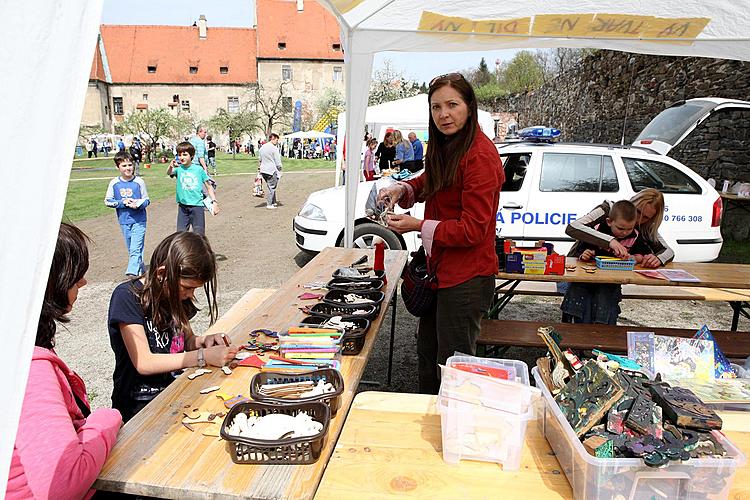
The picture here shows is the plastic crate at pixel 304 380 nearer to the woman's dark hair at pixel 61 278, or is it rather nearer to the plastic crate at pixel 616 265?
the woman's dark hair at pixel 61 278

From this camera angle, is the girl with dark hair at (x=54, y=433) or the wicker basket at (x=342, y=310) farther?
the wicker basket at (x=342, y=310)

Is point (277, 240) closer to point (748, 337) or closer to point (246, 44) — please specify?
point (748, 337)

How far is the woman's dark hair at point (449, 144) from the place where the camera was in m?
2.38

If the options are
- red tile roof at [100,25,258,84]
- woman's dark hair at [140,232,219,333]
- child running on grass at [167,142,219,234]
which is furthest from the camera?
red tile roof at [100,25,258,84]

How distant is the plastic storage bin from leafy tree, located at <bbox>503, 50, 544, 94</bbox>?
37545mm

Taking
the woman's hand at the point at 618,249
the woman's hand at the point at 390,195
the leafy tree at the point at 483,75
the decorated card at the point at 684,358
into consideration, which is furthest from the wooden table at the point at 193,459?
the leafy tree at the point at 483,75

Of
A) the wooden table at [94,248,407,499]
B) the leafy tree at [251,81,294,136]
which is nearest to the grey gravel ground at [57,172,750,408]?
the wooden table at [94,248,407,499]

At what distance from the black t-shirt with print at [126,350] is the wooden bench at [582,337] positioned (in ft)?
6.73

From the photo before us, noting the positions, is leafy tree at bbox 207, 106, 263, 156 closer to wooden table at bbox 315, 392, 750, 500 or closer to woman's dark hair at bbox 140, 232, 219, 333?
woman's dark hair at bbox 140, 232, 219, 333

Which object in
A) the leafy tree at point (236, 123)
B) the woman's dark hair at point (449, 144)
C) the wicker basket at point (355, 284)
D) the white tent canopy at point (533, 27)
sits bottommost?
the wicker basket at point (355, 284)

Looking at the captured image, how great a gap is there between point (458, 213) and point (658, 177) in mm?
4808

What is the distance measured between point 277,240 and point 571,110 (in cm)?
1343

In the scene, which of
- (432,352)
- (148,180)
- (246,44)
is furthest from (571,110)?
(246,44)

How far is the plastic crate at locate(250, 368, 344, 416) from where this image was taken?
1.68m
